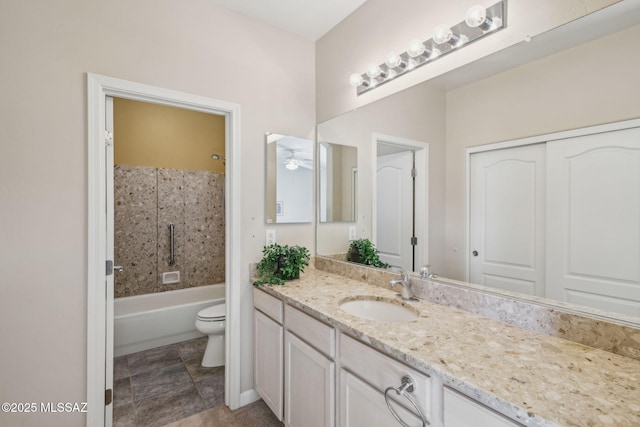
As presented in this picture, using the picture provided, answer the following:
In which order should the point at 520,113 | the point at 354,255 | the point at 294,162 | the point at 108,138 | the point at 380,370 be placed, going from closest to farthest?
the point at 380,370
the point at 520,113
the point at 108,138
the point at 354,255
the point at 294,162

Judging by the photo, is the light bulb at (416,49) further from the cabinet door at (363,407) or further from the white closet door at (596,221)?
the cabinet door at (363,407)

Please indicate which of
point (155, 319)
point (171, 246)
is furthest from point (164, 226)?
point (155, 319)

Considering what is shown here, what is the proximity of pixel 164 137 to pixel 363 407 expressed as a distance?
337 centimetres

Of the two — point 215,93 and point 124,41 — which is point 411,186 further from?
point 124,41

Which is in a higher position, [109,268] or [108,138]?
[108,138]

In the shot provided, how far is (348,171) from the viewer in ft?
7.06

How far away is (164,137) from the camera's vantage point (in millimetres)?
3367

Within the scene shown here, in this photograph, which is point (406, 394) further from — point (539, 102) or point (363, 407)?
point (539, 102)

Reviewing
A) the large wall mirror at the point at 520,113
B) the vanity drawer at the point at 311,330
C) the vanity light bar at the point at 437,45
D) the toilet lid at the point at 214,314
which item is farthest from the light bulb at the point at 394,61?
the toilet lid at the point at 214,314

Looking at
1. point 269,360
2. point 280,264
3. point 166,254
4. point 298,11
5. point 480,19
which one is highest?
point 298,11

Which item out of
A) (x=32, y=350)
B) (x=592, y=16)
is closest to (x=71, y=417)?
(x=32, y=350)

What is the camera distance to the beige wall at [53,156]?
4.69 feet

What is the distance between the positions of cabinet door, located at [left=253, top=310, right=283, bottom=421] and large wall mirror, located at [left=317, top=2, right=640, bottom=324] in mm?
928

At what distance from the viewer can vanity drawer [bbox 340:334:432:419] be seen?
920mm
